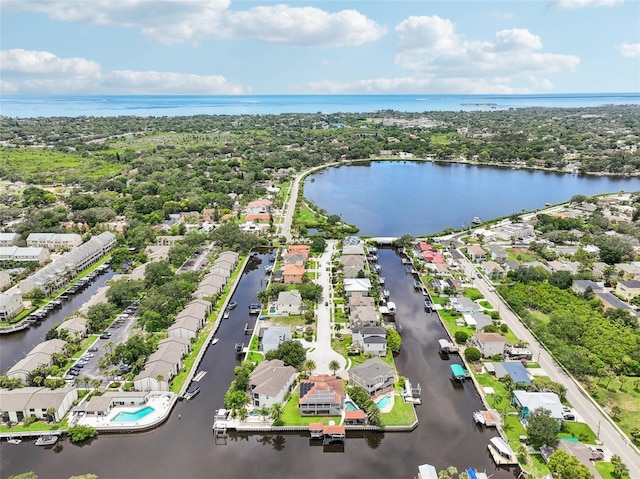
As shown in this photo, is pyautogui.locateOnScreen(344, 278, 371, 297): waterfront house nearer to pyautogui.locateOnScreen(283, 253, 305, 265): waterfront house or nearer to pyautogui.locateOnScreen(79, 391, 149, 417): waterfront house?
pyautogui.locateOnScreen(283, 253, 305, 265): waterfront house

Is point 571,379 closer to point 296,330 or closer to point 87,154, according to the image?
point 296,330

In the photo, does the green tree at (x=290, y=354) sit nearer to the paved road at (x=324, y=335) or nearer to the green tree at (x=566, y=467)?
the paved road at (x=324, y=335)

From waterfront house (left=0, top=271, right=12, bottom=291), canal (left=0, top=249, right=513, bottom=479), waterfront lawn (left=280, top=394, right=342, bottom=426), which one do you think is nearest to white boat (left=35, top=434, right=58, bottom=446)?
canal (left=0, top=249, right=513, bottom=479)

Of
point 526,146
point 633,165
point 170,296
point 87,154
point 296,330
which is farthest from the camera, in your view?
point 526,146

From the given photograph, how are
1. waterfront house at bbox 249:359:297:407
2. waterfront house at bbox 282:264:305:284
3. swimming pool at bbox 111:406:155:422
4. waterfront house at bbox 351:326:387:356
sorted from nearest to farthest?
swimming pool at bbox 111:406:155:422
waterfront house at bbox 249:359:297:407
waterfront house at bbox 351:326:387:356
waterfront house at bbox 282:264:305:284

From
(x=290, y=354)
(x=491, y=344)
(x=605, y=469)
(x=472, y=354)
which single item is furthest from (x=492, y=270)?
(x=290, y=354)

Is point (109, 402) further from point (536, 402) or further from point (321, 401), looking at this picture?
point (536, 402)

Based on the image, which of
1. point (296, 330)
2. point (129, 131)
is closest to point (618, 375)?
point (296, 330)
